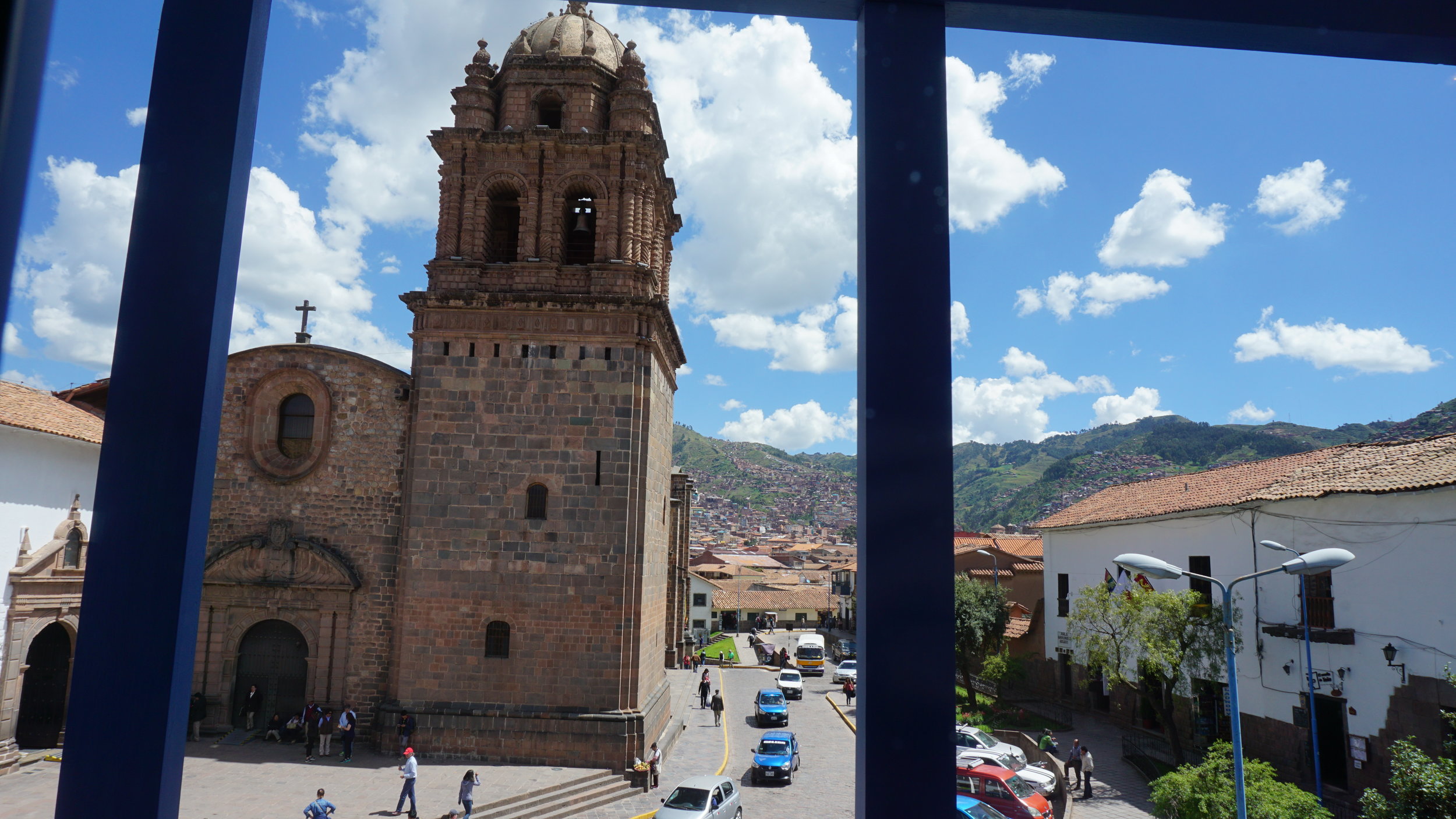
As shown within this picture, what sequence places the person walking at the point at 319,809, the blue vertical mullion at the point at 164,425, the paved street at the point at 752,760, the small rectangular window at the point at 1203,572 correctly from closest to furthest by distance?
the blue vertical mullion at the point at 164,425
the person walking at the point at 319,809
the paved street at the point at 752,760
the small rectangular window at the point at 1203,572

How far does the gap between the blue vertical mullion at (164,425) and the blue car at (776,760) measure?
17925mm

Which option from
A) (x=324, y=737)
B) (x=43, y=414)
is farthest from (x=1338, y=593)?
(x=43, y=414)

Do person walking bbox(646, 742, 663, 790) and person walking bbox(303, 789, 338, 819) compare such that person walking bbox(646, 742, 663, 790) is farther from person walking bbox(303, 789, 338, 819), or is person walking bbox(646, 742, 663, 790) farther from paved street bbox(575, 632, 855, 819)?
person walking bbox(303, 789, 338, 819)

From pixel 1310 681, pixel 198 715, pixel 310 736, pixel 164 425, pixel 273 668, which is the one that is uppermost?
pixel 164 425

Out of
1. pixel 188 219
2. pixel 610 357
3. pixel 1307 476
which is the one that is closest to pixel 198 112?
pixel 188 219

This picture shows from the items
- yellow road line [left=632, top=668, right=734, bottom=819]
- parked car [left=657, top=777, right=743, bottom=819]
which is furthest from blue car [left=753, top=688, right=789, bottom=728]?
parked car [left=657, top=777, right=743, bottom=819]

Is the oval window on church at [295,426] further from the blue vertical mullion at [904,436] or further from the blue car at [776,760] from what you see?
the blue vertical mullion at [904,436]

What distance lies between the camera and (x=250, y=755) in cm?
1634

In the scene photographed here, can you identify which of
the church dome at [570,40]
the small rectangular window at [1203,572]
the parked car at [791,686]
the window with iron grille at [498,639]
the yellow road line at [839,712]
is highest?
the church dome at [570,40]

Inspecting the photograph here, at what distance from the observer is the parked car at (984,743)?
1905 centimetres

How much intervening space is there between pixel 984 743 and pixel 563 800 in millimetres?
10305

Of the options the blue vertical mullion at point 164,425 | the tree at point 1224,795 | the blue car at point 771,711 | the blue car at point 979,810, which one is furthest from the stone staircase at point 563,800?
the blue vertical mullion at point 164,425

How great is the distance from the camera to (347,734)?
16.1 metres

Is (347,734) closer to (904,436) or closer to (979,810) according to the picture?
(979,810)
